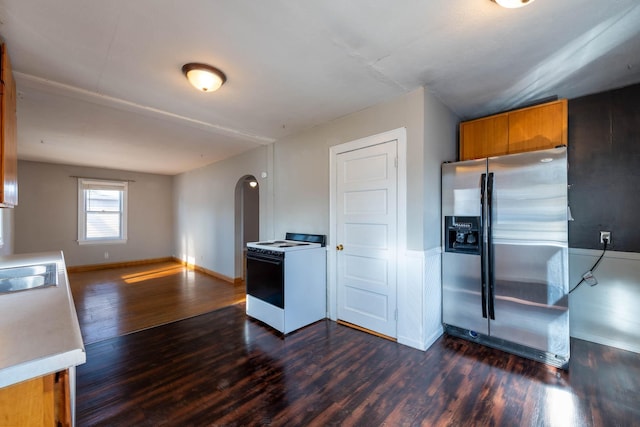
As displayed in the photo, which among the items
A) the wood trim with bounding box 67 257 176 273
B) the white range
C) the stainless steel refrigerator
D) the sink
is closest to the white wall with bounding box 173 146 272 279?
the wood trim with bounding box 67 257 176 273

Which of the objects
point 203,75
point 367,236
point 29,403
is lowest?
point 29,403

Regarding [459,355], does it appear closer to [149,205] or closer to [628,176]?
[628,176]

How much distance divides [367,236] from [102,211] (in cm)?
677

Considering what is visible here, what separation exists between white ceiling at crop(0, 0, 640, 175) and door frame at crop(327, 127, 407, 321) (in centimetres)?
39

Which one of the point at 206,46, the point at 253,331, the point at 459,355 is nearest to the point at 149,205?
the point at 253,331

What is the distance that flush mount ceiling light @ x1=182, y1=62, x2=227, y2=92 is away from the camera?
212 cm

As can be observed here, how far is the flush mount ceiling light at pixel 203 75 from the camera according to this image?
2119 mm

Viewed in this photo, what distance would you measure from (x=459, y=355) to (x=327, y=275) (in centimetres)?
158

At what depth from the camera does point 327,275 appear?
10.9ft

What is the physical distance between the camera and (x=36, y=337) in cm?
91

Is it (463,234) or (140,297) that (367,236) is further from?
(140,297)

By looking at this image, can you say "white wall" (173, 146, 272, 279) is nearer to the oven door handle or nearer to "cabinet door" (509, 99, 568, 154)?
the oven door handle

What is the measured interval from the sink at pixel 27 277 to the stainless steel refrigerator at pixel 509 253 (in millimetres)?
3292

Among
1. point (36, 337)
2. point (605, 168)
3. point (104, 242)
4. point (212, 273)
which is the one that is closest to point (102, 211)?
point (104, 242)
